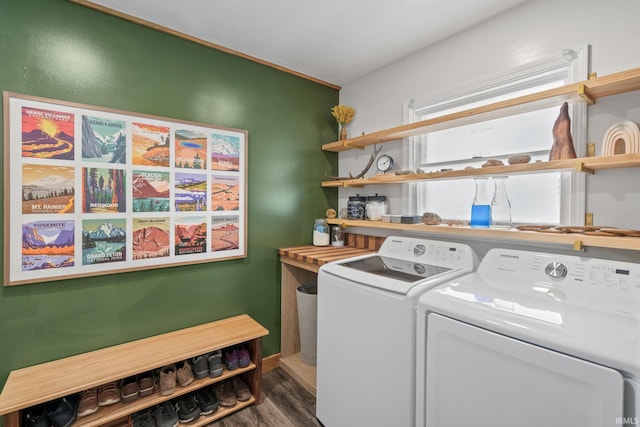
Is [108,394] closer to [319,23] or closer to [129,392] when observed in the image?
[129,392]

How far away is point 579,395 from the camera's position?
2.76 feet

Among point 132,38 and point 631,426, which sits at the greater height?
point 132,38

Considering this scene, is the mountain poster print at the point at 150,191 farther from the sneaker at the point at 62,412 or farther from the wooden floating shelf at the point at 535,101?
the wooden floating shelf at the point at 535,101

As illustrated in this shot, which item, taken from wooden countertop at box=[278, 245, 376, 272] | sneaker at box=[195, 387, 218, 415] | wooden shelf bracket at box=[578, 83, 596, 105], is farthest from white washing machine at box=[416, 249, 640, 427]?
sneaker at box=[195, 387, 218, 415]

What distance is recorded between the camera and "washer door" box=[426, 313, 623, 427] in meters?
0.82

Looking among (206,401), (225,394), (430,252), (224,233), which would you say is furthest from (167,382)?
(430,252)

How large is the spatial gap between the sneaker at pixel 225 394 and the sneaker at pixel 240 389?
26 mm

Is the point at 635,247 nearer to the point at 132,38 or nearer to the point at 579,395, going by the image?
the point at 579,395

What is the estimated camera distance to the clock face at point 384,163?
7.81ft

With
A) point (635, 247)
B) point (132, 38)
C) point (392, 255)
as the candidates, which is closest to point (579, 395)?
point (635, 247)

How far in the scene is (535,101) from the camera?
5.05 ft

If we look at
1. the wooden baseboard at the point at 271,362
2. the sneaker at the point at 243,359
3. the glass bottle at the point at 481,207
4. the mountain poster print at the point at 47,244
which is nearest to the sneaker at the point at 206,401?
the sneaker at the point at 243,359

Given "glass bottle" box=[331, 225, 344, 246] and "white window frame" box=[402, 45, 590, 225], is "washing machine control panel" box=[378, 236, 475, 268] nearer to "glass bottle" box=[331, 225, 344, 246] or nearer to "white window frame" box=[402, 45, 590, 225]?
"white window frame" box=[402, 45, 590, 225]

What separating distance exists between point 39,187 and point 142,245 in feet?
1.94
